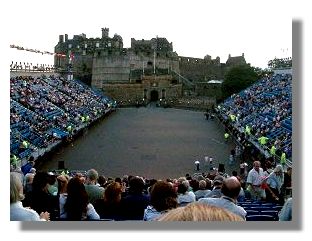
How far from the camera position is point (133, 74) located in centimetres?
6838

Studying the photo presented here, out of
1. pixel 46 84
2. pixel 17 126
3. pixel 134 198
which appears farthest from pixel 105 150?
pixel 134 198

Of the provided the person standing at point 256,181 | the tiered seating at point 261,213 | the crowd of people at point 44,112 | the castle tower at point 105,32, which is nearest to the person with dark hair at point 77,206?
the tiered seating at point 261,213

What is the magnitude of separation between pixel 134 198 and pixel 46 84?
126 ft

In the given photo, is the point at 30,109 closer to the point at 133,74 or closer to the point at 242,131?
the point at 242,131

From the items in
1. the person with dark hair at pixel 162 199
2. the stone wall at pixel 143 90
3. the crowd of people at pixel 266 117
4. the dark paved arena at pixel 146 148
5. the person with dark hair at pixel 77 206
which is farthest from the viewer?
the stone wall at pixel 143 90

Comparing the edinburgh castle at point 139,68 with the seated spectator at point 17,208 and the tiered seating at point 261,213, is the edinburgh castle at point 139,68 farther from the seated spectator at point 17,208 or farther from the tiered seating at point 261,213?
the seated spectator at point 17,208

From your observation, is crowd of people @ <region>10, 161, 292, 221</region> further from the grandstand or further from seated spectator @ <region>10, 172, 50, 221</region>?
the grandstand

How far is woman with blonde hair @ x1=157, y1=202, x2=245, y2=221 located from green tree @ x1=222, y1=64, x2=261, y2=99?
52352mm

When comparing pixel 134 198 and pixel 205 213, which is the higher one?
pixel 205 213

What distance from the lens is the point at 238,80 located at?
5488cm

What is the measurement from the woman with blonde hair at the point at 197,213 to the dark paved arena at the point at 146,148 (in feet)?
56.4

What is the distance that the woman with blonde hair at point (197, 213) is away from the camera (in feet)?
8.73

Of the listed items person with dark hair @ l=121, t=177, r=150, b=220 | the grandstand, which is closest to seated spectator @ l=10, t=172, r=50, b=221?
person with dark hair @ l=121, t=177, r=150, b=220

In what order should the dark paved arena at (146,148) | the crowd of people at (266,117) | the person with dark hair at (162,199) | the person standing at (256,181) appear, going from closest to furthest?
the person with dark hair at (162,199)
the person standing at (256,181)
the dark paved arena at (146,148)
the crowd of people at (266,117)
